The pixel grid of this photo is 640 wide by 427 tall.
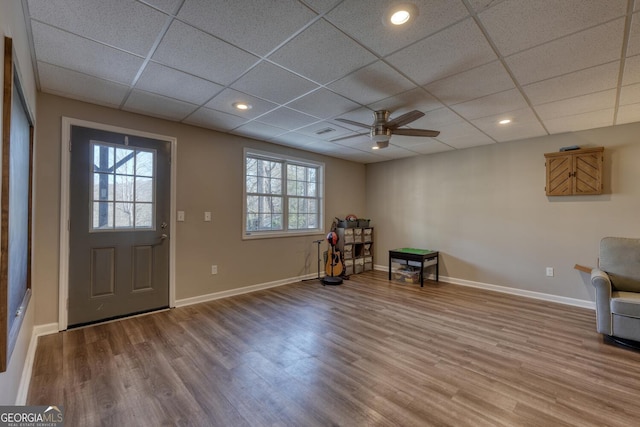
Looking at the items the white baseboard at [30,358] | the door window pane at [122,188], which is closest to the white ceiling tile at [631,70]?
the door window pane at [122,188]

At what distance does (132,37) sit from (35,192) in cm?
193

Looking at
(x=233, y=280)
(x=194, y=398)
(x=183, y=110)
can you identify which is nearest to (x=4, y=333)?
(x=194, y=398)

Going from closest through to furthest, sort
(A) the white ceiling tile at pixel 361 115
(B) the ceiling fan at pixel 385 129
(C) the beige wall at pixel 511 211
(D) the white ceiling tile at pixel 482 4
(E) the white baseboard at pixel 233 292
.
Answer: (D) the white ceiling tile at pixel 482 4, (B) the ceiling fan at pixel 385 129, (A) the white ceiling tile at pixel 361 115, (C) the beige wall at pixel 511 211, (E) the white baseboard at pixel 233 292

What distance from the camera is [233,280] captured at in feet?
13.7

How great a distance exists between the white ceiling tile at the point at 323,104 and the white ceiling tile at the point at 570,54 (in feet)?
4.73

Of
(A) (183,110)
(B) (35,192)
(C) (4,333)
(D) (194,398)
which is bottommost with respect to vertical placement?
(D) (194,398)

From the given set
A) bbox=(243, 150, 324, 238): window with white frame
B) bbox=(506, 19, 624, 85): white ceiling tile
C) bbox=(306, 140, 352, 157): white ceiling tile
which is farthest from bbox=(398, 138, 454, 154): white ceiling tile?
bbox=(506, 19, 624, 85): white ceiling tile

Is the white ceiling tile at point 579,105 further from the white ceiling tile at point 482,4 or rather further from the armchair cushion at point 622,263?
the white ceiling tile at point 482,4

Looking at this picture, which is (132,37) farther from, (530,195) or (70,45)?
(530,195)

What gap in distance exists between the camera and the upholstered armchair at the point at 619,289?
2.54m

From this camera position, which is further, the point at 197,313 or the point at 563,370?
the point at 197,313

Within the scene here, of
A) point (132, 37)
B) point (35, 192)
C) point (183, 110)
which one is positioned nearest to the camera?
point (132, 37)

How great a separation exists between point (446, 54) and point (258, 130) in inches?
104

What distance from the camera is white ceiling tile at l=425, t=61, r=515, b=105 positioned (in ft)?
7.52
